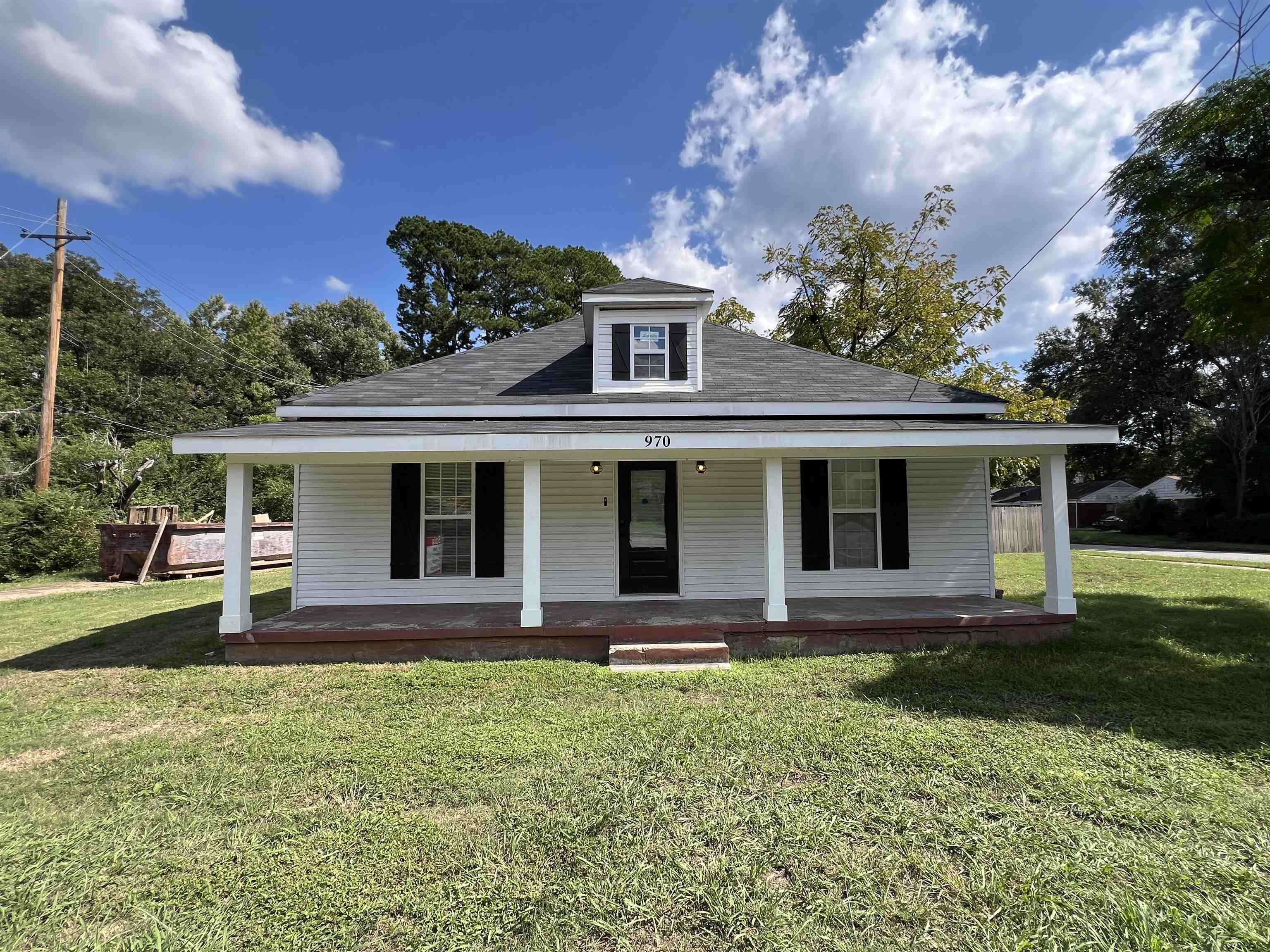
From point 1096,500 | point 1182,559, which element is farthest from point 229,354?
point 1096,500

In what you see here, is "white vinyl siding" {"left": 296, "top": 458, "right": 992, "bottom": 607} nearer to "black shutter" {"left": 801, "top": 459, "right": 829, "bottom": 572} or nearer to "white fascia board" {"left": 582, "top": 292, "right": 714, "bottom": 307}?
"black shutter" {"left": 801, "top": 459, "right": 829, "bottom": 572}

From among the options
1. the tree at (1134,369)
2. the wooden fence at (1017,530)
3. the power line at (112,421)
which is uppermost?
the tree at (1134,369)

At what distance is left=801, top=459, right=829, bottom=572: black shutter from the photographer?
7.87 meters

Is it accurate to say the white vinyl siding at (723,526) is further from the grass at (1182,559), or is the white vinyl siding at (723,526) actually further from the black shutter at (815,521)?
the grass at (1182,559)

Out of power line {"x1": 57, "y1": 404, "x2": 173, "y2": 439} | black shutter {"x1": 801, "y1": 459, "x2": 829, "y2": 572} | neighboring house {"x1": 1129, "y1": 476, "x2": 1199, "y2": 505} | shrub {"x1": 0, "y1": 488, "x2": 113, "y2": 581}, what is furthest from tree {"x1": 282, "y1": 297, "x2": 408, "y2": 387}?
neighboring house {"x1": 1129, "y1": 476, "x2": 1199, "y2": 505}

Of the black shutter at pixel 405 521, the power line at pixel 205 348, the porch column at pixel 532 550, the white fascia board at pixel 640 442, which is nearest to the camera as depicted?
the white fascia board at pixel 640 442

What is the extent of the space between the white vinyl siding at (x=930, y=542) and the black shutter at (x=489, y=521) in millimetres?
4152

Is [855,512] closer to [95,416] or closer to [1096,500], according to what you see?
[95,416]

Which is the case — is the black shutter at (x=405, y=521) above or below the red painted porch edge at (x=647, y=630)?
above

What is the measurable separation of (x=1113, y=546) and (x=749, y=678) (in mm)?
24020

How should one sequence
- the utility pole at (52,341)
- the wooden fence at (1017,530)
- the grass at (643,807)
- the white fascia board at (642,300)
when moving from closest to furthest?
the grass at (643,807), the white fascia board at (642,300), the utility pole at (52,341), the wooden fence at (1017,530)

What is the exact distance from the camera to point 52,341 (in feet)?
47.6

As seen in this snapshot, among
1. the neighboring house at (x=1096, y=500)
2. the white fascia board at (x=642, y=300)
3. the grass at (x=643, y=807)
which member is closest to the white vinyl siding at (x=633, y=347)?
the white fascia board at (x=642, y=300)

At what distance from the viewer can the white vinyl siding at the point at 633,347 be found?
8328mm
